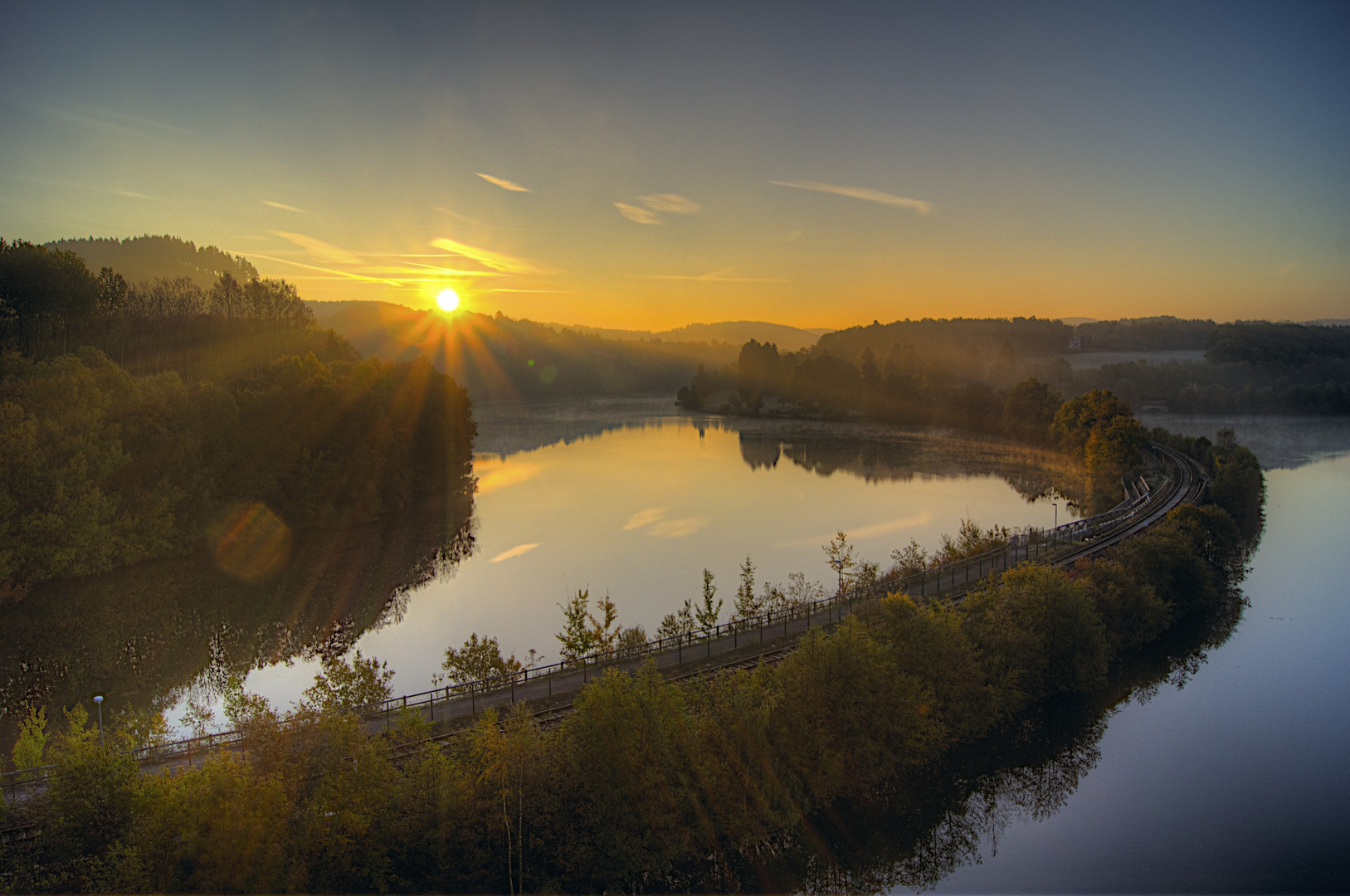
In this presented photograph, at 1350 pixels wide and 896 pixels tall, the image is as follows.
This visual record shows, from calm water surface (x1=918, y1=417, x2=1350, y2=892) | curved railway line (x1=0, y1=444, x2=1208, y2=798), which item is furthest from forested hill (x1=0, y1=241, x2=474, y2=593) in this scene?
calm water surface (x1=918, y1=417, x2=1350, y2=892)

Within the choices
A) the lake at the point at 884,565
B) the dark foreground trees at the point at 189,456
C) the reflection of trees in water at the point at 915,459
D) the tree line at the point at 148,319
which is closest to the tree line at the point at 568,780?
the lake at the point at 884,565

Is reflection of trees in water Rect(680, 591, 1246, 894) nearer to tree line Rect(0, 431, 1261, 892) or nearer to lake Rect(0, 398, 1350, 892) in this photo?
lake Rect(0, 398, 1350, 892)

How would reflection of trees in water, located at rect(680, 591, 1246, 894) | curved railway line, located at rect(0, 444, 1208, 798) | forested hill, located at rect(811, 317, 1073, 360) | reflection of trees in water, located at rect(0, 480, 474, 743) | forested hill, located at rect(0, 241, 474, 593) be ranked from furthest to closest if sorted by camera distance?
forested hill, located at rect(811, 317, 1073, 360)
forested hill, located at rect(0, 241, 474, 593)
reflection of trees in water, located at rect(0, 480, 474, 743)
curved railway line, located at rect(0, 444, 1208, 798)
reflection of trees in water, located at rect(680, 591, 1246, 894)

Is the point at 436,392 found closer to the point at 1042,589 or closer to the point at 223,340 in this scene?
the point at 223,340

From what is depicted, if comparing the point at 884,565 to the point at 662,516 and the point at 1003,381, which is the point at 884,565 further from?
the point at 1003,381

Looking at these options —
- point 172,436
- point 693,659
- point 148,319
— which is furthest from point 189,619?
point 148,319

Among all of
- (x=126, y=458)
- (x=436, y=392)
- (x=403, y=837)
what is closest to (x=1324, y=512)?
(x=403, y=837)
